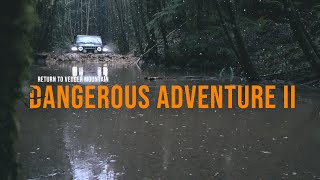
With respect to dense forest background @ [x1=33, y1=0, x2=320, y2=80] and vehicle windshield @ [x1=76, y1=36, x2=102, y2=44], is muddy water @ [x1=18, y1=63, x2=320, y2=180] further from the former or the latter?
vehicle windshield @ [x1=76, y1=36, x2=102, y2=44]

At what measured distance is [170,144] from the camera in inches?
276

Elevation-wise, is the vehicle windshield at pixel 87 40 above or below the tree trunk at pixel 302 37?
above

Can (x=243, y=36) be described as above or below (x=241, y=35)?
above

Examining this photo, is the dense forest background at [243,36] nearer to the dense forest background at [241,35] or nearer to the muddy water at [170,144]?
the dense forest background at [241,35]

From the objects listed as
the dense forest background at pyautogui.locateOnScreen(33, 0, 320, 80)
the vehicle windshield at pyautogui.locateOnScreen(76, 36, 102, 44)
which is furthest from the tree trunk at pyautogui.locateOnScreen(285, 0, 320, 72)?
the vehicle windshield at pyautogui.locateOnScreen(76, 36, 102, 44)

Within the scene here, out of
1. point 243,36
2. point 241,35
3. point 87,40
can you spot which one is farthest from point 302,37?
point 87,40

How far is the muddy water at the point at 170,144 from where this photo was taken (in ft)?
18.4

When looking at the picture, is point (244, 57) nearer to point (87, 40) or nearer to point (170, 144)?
point (170, 144)

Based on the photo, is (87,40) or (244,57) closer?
(244,57)

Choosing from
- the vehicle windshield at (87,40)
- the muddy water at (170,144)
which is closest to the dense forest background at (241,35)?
the muddy water at (170,144)

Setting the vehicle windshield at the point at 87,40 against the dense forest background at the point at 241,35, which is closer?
the dense forest background at the point at 241,35

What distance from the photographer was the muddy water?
5605mm

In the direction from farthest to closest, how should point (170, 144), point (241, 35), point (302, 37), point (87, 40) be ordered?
point (87, 40)
point (241, 35)
point (302, 37)
point (170, 144)

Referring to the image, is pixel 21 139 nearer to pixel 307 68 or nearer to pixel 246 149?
pixel 246 149
